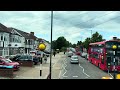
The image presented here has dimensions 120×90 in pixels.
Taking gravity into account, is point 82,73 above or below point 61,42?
below

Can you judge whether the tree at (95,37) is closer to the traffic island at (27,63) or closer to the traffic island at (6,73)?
the traffic island at (27,63)

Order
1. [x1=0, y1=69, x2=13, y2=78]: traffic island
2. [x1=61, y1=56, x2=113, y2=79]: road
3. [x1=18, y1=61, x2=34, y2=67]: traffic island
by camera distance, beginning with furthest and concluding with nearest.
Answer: [x1=18, y1=61, x2=34, y2=67]: traffic island < [x1=61, y1=56, x2=113, y2=79]: road < [x1=0, y1=69, x2=13, y2=78]: traffic island

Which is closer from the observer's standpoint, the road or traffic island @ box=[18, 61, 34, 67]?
the road

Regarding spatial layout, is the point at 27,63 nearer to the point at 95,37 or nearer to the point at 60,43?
the point at 95,37

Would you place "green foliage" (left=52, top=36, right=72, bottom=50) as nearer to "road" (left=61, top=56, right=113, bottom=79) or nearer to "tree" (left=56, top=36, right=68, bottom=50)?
"tree" (left=56, top=36, right=68, bottom=50)

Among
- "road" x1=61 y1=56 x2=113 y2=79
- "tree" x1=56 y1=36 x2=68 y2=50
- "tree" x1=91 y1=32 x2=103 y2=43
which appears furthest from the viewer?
"tree" x1=56 y1=36 x2=68 y2=50

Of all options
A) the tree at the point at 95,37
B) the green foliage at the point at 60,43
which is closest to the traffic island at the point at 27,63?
the tree at the point at 95,37

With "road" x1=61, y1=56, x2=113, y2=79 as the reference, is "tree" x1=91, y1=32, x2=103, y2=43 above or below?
above

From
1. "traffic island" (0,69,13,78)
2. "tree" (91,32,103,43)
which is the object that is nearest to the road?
"traffic island" (0,69,13,78)

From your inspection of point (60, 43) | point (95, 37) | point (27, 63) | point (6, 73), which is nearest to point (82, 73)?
point (6, 73)

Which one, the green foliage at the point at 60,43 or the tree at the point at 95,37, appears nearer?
the tree at the point at 95,37
